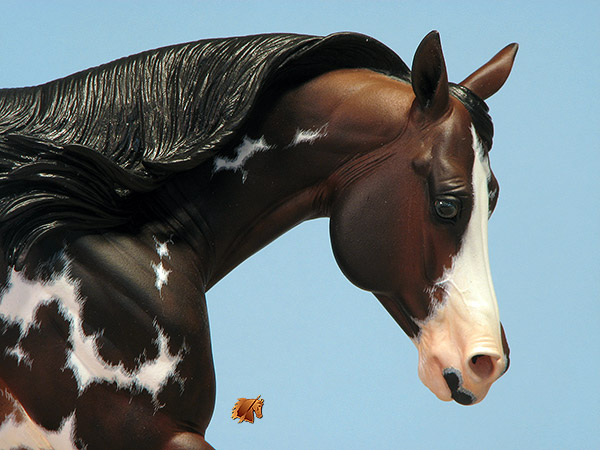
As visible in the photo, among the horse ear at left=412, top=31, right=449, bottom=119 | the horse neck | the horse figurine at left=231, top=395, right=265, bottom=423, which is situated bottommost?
the horse figurine at left=231, top=395, right=265, bottom=423

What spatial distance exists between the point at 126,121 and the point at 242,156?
115mm

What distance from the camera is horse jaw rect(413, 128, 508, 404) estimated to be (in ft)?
2.66

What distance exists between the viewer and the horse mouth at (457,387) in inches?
32.3

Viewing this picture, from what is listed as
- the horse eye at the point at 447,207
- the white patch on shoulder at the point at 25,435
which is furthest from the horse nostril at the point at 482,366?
the white patch on shoulder at the point at 25,435

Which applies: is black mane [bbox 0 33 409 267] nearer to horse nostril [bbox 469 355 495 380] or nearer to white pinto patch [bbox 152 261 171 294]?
white pinto patch [bbox 152 261 171 294]

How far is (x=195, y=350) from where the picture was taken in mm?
807

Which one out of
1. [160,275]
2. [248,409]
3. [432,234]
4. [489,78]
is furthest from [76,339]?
[489,78]

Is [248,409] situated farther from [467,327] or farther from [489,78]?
[489,78]

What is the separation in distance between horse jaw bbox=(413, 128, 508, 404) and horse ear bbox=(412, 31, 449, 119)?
5 cm

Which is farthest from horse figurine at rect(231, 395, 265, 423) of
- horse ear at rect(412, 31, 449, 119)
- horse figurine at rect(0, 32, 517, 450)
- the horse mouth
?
horse ear at rect(412, 31, 449, 119)

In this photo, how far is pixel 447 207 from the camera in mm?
815

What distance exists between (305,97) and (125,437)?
0.36 meters

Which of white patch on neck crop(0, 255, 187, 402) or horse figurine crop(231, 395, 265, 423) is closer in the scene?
white patch on neck crop(0, 255, 187, 402)

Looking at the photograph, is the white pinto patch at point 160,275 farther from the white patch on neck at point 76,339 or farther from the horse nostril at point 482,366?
the horse nostril at point 482,366
